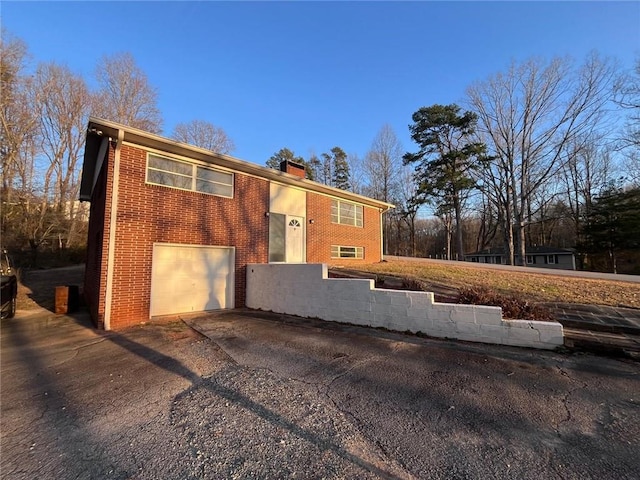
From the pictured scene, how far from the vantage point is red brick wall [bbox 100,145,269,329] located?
6.97m

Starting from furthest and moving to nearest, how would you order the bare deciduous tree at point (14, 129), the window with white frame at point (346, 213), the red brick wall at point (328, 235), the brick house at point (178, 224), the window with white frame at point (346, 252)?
the bare deciduous tree at point (14, 129) → the window with white frame at point (346, 213) → the window with white frame at point (346, 252) → the red brick wall at point (328, 235) → the brick house at point (178, 224)

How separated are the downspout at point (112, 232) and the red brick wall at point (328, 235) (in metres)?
6.59

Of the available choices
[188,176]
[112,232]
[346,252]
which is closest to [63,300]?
[112,232]

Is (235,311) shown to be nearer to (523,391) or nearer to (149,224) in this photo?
(149,224)

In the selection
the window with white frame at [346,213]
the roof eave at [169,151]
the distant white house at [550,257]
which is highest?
the roof eave at [169,151]

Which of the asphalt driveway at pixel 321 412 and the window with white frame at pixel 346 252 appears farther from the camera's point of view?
the window with white frame at pixel 346 252

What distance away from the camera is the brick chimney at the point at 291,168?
12.5 metres

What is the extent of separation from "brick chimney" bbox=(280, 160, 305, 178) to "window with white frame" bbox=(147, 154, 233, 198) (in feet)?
11.9

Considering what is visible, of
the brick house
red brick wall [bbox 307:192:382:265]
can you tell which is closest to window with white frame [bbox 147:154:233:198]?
the brick house

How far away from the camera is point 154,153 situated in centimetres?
768

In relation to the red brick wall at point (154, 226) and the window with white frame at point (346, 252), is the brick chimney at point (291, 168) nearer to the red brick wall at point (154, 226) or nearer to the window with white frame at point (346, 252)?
the red brick wall at point (154, 226)

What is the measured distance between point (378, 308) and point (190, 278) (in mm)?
→ 5457

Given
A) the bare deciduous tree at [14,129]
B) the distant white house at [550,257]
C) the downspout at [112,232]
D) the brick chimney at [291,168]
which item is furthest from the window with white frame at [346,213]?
the distant white house at [550,257]

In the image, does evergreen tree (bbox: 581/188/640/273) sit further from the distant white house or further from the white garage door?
the white garage door
